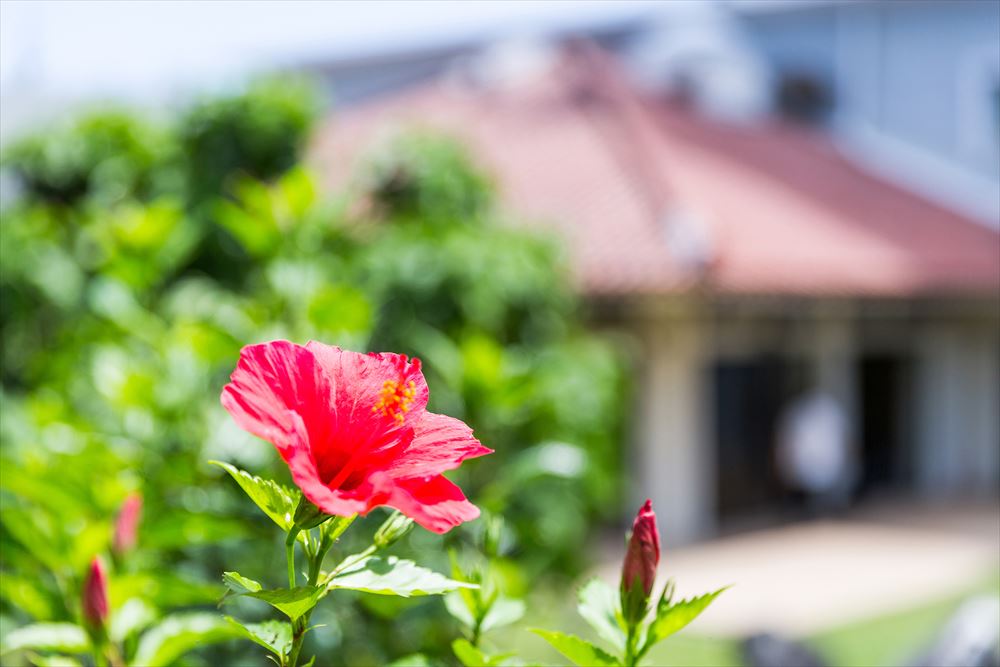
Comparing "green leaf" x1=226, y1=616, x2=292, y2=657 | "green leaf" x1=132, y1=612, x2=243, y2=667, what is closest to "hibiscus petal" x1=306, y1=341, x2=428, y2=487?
"green leaf" x1=226, y1=616, x2=292, y2=657

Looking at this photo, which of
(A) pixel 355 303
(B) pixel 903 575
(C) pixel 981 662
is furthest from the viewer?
(B) pixel 903 575

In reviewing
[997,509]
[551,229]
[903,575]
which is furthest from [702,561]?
[551,229]

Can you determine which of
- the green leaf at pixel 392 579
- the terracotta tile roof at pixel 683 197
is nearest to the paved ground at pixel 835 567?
the terracotta tile roof at pixel 683 197

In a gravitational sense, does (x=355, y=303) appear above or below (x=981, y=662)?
above

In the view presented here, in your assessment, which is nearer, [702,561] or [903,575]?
[903,575]

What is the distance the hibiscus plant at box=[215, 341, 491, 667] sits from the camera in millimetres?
717

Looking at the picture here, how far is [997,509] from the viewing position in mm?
10008

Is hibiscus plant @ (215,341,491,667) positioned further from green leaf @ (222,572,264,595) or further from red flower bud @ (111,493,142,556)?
red flower bud @ (111,493,142,556)

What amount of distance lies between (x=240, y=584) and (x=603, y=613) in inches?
13.0

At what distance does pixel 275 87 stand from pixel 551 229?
43.5 inches

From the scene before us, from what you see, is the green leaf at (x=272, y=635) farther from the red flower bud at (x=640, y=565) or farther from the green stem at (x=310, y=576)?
the red flower bud at (x=640, y=565)

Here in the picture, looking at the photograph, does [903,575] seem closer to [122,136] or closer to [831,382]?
[831,382]

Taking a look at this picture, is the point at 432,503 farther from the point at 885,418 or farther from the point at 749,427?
the point at 885,418

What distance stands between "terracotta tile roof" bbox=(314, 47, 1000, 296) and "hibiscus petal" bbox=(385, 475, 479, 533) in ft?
21.4
